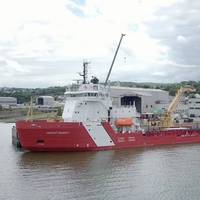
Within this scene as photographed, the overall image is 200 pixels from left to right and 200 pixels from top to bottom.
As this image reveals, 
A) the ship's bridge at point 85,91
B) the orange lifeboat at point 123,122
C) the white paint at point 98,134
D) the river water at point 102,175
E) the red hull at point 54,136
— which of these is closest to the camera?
the river water at point 102,175

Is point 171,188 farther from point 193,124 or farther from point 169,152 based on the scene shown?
point 193,124

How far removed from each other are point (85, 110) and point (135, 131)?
5940 millimetres

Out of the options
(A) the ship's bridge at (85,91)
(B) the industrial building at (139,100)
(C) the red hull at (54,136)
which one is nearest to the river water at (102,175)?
(C) the red hull at (54,136)

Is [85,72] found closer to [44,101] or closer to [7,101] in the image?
[44,101]

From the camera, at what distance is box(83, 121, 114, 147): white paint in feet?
128

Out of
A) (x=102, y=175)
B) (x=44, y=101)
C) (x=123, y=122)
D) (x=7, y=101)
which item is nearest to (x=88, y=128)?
(x=123, y=122)

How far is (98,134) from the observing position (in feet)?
130

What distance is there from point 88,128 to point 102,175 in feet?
33.7

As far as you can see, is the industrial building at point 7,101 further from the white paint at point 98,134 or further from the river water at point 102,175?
the river water at point 102,175

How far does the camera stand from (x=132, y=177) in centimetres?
2811

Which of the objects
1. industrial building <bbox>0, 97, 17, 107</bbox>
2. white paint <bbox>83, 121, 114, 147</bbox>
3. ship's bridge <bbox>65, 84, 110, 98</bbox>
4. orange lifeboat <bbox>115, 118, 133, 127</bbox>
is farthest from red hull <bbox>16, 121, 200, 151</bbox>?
industrial building <bbox>0, 97, 17, 107</bbox>

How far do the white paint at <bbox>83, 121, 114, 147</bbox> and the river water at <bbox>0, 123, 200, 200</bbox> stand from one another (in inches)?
44.2

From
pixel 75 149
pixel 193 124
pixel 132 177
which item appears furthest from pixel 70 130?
pixel 193 124

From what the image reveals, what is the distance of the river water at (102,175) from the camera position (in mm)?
23688
